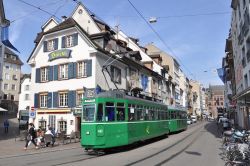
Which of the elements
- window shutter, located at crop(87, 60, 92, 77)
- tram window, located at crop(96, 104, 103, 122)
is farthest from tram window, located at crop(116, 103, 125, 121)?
window shutter, located at crop(87, 60, 92, 77)

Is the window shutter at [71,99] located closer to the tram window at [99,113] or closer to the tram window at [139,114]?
the tram window at [139,114]

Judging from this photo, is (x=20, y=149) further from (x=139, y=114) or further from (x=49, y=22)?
(x=49, y=22)

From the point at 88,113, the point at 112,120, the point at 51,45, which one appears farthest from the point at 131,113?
the point at 51,45

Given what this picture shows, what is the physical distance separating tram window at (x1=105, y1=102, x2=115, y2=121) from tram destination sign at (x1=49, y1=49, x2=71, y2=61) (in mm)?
17527

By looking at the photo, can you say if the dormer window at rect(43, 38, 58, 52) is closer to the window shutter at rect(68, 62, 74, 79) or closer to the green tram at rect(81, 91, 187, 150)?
the window shutter at rect(68, 62, 74, 79)

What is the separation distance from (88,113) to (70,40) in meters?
18.6

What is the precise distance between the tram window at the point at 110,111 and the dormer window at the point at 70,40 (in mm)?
17451

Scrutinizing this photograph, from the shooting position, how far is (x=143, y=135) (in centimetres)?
2109

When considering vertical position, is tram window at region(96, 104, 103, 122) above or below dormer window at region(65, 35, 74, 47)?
below

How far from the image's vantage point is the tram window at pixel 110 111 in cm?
1706

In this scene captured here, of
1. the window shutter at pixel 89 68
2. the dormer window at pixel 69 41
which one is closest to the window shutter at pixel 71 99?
the window shutter at pixel 89 68

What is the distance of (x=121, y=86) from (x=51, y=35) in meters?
9.38

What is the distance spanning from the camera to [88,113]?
56.1ft

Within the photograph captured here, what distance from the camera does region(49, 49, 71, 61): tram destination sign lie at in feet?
111
